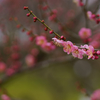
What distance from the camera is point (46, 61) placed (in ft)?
8.87

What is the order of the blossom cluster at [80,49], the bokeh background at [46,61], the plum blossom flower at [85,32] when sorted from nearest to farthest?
the blossom cluster at [80,49] < the plum blossom flower at [85,32] < the bokeh background at [46,61]

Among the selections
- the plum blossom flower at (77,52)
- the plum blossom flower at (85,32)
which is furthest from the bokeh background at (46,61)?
the plum blossom flower at (77,52)

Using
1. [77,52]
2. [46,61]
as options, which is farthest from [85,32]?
[46,61]

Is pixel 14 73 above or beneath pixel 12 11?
beneath

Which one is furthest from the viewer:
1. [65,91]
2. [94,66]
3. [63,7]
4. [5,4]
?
[94,66]

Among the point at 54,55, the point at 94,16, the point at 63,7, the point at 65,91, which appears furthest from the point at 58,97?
the point at 94,16

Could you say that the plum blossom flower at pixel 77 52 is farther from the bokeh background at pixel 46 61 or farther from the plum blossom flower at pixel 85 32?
the bokeh background at pixel 46 61

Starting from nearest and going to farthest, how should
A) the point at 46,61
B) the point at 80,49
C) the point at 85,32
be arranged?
the point at 80,49
the point at 85,32
the point at 46,61

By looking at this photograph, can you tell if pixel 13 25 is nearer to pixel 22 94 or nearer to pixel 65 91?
pixel 22 94

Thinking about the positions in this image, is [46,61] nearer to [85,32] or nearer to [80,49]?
[85,32]

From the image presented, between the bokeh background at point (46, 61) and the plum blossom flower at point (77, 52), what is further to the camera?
the bokeh background at point (46, 61)

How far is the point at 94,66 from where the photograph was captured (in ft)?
22.1

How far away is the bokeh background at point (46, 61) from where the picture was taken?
9.43 ft

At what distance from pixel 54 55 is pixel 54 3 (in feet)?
5.30
